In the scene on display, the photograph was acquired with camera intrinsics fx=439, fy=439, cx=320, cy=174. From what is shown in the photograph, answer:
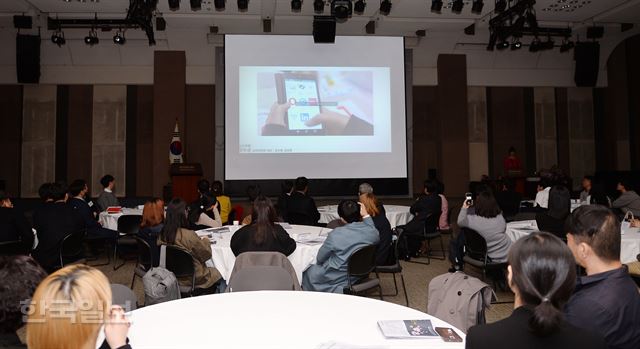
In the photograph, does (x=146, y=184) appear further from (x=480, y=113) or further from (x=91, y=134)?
(x=480, y=113)

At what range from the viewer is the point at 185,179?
9.69m

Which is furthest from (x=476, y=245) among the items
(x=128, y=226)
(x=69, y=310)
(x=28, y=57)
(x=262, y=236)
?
(x=28, y=57)

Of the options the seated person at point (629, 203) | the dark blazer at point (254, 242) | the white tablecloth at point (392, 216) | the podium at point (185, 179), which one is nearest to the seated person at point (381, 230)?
the dark blazer at point (254, 242)

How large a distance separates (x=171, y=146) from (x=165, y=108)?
133cm

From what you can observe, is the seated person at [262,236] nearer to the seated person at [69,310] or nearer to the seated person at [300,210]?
the seated person at [300,210]

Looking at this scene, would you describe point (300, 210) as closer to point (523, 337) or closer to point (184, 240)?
point (184, 240)

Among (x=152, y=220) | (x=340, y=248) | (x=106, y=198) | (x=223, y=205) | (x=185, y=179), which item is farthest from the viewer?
(x=185, y=179)

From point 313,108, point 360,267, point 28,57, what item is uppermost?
point 28,57

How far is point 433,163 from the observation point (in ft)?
41.7

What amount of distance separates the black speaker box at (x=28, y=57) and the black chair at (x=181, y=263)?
33.2 feet

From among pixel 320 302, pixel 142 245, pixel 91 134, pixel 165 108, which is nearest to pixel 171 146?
pixel 165 108

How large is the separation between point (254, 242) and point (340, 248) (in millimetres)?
742

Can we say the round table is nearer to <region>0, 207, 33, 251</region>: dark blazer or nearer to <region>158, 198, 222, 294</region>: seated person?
<region>158, 198, 222, 294</region>: seated person

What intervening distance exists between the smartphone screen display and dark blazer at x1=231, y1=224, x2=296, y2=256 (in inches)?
214
